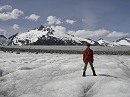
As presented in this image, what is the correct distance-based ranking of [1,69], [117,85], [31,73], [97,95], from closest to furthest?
[97,95] < [117,85] < [31,73] < [1,69]

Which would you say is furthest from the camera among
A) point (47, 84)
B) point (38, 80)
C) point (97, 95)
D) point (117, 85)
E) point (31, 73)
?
point (31, 73)

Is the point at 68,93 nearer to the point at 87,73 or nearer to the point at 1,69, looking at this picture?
the point at 87,73

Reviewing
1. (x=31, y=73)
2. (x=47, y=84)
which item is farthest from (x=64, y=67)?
(x=47, y=84)

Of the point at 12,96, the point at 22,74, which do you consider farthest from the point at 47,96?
the point at 22,74

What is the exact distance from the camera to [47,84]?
68.4 ft

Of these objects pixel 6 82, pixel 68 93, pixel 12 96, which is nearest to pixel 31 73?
pixel 6 82

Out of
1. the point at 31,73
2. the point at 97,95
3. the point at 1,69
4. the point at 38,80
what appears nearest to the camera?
the point at 97,95

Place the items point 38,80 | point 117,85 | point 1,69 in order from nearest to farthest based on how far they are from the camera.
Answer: point 117,85 < point 38,80 < point 1,69

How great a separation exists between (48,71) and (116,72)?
7.11m

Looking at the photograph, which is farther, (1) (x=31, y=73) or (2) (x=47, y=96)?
(1) (x=31, y=73)

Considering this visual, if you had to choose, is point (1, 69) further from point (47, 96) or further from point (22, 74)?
point (47, 96)

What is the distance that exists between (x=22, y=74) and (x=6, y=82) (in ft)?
7.46

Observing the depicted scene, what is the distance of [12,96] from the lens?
19.0 m

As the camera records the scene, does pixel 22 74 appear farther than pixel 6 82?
Yes
